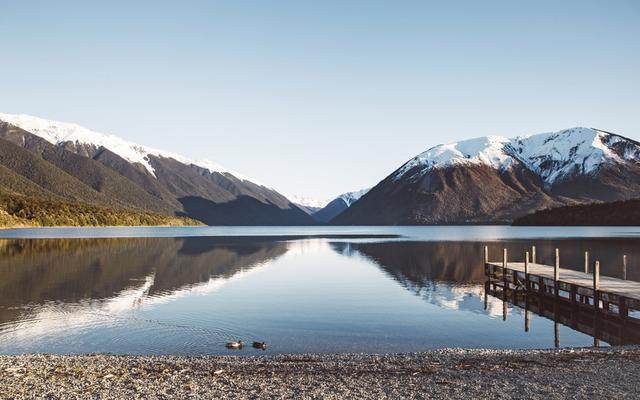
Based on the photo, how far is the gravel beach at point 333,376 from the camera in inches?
746

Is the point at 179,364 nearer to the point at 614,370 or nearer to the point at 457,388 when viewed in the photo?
the point at 457,388

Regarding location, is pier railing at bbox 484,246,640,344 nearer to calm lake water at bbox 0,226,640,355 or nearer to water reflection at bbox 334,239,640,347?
water reflection at bbox 334,239,640,347

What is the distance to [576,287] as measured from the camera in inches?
1639

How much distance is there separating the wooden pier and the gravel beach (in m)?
10.8

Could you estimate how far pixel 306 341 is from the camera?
31.0m

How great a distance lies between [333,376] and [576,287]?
26735mm

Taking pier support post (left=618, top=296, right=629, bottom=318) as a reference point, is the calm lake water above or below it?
below

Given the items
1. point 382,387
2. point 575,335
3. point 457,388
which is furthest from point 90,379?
point 575,335

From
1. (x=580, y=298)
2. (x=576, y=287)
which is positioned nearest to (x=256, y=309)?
(x=576, y=287)

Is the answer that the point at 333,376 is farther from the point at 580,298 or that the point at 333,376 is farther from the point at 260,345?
the point at 580,298

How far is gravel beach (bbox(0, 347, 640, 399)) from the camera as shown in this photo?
62.2 ft

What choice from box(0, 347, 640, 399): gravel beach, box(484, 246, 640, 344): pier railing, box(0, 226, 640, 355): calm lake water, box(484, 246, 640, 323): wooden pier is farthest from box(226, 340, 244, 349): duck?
Result: box(484, 246, 640, 323): wooden pier

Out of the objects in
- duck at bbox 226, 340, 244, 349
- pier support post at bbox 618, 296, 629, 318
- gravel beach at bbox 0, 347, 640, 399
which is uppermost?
pier support post at bbox 618, 296, 629, 318

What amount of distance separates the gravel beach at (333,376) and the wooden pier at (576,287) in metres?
10.8
